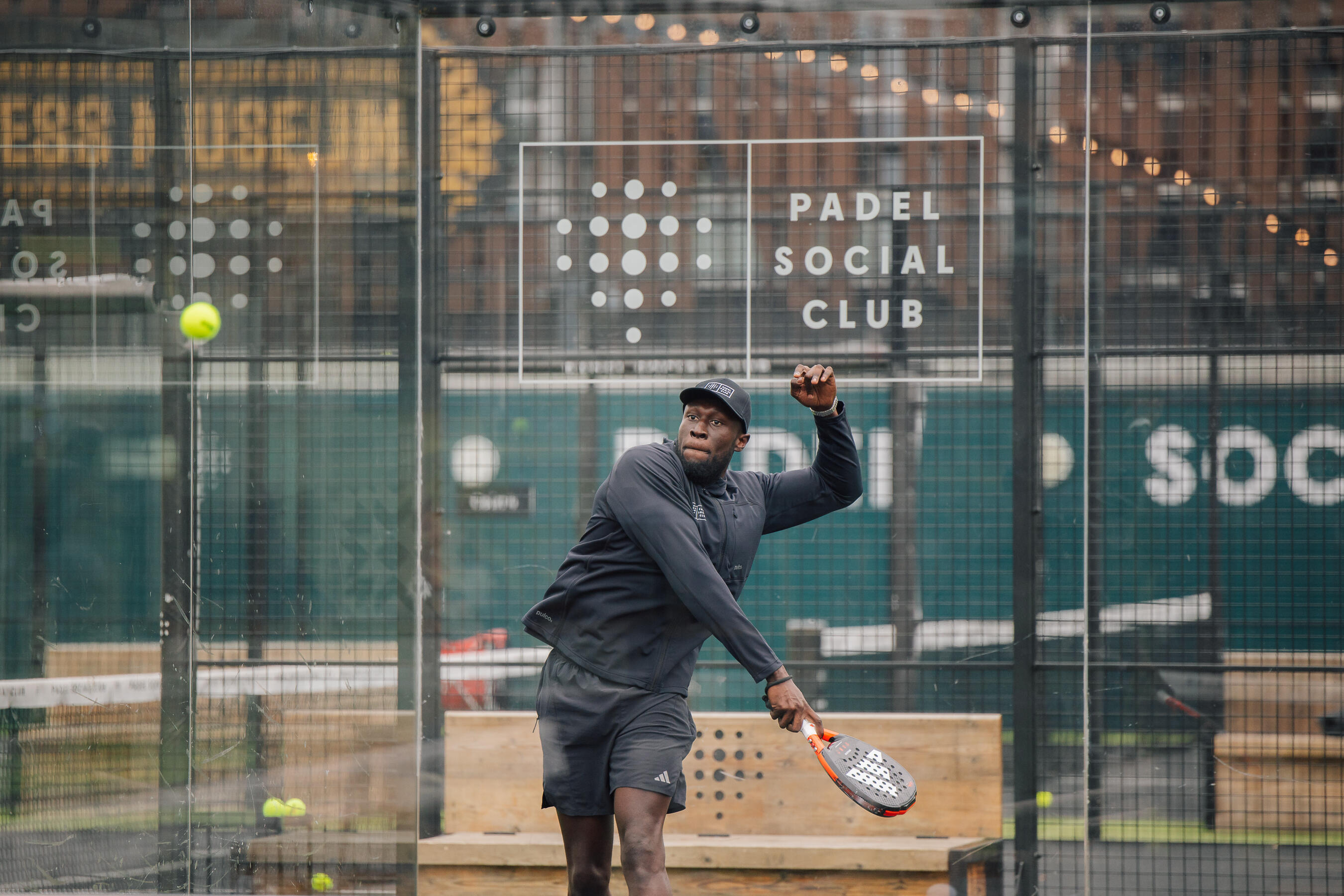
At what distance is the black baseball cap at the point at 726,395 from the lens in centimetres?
370

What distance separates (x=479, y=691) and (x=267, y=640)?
887 millimetres

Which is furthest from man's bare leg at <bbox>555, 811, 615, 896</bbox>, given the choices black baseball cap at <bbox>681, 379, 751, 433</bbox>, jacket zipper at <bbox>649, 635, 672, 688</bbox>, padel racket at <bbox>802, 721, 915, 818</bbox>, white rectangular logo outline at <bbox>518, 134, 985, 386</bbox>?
white rectangular logo outline at <bbox>518, 134, 985, 386</bbox>

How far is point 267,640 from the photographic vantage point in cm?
519

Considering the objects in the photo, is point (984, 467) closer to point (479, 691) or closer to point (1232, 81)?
point (1232, 81)

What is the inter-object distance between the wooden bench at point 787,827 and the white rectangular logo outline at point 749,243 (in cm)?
139

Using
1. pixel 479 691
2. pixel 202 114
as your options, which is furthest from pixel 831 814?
pixel 202 114

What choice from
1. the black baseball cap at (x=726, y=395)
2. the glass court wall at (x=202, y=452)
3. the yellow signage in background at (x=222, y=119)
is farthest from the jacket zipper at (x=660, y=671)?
the yellow signage in background at (x=222, y=119)

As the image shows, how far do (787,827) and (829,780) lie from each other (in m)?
0.26

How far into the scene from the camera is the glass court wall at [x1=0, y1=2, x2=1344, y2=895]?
511 centimetres

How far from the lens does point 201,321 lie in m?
5.13

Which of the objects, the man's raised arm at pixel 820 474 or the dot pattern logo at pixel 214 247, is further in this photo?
the dot pattern logo at pixel 214 247

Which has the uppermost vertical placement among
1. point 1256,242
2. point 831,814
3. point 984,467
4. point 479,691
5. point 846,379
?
point 1256,242

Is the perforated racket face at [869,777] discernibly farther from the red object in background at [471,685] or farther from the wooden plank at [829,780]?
the red object in background at [471,685]

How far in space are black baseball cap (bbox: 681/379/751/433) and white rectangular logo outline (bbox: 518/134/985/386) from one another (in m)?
1.50
